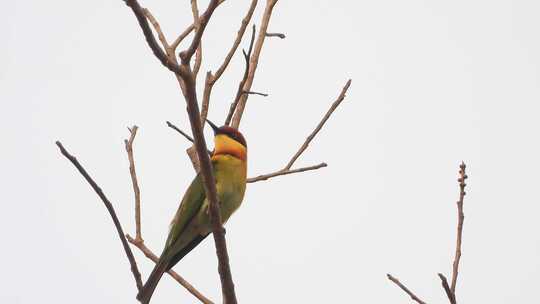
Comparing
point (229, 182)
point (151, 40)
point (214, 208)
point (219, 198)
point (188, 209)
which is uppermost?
point (229, 182)

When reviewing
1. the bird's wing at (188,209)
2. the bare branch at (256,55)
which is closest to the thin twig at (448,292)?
the bare branch at (256,55)

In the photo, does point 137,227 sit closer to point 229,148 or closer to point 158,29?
point 158,29

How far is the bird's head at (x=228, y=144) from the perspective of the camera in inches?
185

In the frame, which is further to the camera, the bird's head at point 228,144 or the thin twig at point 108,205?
the bird's head at point 228,144

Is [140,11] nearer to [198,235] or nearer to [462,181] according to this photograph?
[462,181]

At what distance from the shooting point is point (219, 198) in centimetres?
452

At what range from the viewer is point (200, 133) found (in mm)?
2408

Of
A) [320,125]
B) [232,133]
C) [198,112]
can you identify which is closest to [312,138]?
[320,125]

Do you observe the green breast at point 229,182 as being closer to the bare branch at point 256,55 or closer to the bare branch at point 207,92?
the bare branch at point 256,55

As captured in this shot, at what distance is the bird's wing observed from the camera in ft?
14.5

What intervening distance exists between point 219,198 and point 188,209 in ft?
0.70

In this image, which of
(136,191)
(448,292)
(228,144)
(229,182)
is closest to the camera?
(448,292)

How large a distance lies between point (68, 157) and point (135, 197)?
0.91m

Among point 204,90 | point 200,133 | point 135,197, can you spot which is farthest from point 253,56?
point 200,133
